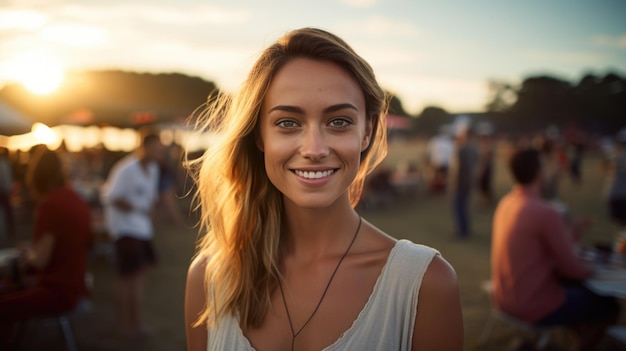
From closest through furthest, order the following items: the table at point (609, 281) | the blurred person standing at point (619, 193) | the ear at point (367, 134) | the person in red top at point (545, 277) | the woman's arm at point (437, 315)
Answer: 1. the woman's arm at point (437, 315)
2. the ear at point (367, 134)
3. the table at point (609, 281)
4. the person in red top at point (545, 277)
5. the blurred person standing at point (619, 193)

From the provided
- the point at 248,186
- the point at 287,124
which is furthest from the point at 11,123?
the point at 287,124

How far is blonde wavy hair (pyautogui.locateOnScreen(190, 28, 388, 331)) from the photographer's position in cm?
148

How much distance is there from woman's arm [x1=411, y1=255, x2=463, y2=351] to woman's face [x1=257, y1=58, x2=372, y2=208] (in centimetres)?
42

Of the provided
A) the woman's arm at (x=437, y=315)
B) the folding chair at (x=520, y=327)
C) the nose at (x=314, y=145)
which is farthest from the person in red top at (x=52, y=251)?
the folding chair at (x=520, y=327)

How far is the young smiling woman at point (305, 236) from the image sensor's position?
4.61 feet

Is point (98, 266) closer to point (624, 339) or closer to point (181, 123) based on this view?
point (624, 339)

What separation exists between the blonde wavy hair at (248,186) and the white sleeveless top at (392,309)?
200 millimetres

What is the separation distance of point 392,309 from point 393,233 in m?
8.52

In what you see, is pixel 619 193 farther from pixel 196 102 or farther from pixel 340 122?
pixel 196 102

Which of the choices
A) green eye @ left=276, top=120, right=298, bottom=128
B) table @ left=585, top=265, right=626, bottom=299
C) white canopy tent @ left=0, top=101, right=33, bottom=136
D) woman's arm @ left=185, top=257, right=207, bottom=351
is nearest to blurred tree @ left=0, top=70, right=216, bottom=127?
white canopy tent @ left=0, top=101, right=33, bottom=136

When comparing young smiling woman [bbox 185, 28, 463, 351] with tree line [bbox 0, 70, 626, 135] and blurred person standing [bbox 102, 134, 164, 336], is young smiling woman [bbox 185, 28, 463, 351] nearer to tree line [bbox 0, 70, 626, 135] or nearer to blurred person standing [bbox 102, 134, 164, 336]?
tree line [bbox 0, 70, 626, 135]

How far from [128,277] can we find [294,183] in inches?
152

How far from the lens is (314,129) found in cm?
140

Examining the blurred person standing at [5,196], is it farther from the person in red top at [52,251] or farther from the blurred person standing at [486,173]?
the blurred person standing at [486,173]
